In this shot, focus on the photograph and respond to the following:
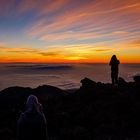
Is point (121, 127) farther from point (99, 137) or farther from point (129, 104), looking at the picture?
point (129, 104)

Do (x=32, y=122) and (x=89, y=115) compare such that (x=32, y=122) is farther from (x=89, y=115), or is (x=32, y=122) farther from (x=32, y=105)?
(x=89, y=115)

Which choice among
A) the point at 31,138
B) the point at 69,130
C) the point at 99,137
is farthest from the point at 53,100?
the point at 31,138

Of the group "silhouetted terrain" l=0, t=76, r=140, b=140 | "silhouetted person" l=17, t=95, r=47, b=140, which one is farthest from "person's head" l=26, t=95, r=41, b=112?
"silhouetted terrain" l=0, t=76, r=140, b=140

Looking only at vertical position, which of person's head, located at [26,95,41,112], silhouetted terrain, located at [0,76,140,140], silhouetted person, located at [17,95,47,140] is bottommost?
silhouetted terrain, located at [0,76,140,140]

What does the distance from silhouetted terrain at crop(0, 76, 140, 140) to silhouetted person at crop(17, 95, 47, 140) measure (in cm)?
499

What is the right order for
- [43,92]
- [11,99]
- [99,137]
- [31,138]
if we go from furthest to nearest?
[43,92] → [11,99] → [99,137] → [31,138]

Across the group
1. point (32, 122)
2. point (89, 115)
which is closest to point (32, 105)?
point (32, 122)

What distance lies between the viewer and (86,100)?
1764 cm

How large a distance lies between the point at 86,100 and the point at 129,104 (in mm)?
3190

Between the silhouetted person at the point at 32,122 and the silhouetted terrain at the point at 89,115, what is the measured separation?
4.99m

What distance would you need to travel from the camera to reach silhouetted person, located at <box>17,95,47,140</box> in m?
6.50

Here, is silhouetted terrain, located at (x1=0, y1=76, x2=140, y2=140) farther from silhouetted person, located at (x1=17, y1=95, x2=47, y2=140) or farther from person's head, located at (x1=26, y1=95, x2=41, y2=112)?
person's head, located at (x1=26, y1=95, x2=41, y2=112)

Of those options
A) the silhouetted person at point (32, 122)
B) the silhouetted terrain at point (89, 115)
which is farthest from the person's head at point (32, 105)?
the silhouetted terrain at point (89, 115)

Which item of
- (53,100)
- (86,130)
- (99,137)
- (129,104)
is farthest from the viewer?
(53,100)
